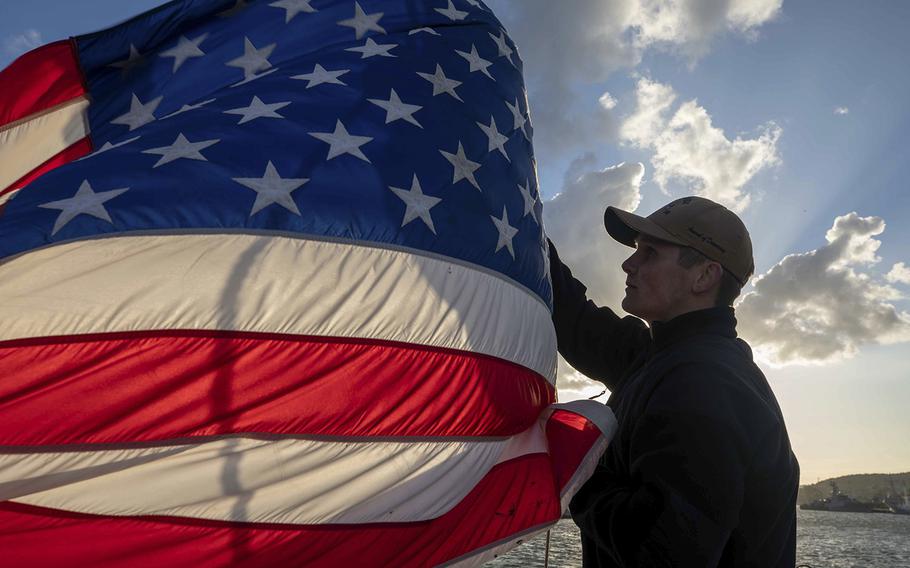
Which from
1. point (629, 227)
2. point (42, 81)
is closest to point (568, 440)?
point (629, 227)

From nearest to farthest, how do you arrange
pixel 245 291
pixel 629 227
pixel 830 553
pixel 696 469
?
pixel 696 469 → pixel 245 291 → pixel 629 227 → pixel 830 553

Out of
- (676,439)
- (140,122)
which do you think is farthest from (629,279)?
(140,122)

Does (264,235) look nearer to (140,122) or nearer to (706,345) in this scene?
(140,122)

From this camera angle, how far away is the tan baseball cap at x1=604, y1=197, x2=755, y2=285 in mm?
2922

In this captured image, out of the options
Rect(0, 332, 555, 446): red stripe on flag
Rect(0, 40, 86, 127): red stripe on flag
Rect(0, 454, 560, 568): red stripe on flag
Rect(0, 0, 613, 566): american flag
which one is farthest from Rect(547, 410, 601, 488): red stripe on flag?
Rect(0, 40, 86, 127): red stripe on flag

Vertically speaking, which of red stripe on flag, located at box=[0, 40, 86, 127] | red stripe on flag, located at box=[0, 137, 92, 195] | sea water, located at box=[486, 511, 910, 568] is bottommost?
sea water, located at box=[486, 511, 910, 568]

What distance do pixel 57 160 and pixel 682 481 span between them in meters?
3.57

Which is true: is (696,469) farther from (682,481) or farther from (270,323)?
(270,323)

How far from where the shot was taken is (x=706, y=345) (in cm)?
261

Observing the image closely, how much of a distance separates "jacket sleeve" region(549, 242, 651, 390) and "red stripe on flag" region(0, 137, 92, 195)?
294cm

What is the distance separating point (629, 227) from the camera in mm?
3225

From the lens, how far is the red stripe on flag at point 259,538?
7.13 feet

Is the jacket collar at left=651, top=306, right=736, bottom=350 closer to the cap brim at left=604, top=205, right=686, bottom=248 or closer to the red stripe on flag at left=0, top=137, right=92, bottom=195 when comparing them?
the cap brim at left=604, top=205, right=686, bottom=248

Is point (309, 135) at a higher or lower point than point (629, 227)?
higher
